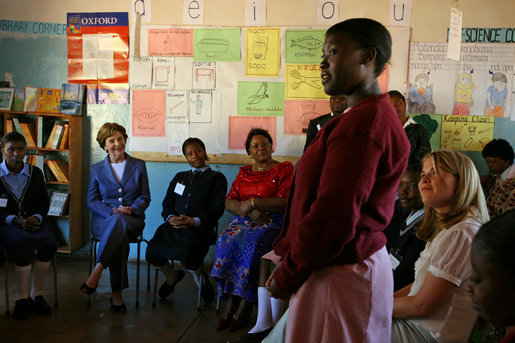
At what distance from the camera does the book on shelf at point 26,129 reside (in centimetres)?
467

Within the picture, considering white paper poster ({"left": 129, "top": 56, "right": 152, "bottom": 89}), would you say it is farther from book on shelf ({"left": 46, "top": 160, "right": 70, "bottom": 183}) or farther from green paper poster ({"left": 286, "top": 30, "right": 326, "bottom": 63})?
green paper poster ({"left": 286, "top": 30, "right": 326, "bottom": 63})

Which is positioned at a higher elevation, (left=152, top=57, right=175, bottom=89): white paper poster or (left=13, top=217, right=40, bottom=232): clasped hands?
(left=152, top=57, right=175, bottom=89): white paper poster

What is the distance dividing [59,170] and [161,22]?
1853 mm

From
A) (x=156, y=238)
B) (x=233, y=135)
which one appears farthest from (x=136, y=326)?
(x=233, y=135)

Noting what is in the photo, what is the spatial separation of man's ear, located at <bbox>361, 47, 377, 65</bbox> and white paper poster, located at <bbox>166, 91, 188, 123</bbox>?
360 centimetres

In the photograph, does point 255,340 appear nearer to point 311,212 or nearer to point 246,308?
point 246,308

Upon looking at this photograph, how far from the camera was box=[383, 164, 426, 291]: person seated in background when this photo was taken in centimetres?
203

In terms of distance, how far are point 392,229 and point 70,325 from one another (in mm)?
2234

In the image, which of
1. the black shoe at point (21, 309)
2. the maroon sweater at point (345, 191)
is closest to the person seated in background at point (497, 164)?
the maroon sweater at point (345, 191)

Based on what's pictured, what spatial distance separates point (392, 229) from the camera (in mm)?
2451

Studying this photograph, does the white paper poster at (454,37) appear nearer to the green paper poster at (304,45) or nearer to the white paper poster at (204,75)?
the green paper poster at (304,45)

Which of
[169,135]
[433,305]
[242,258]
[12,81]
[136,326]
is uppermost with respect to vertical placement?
[12,81]

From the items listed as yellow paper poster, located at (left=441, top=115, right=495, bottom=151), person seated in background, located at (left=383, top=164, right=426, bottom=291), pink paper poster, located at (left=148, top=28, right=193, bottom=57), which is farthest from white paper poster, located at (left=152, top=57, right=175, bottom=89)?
person seated in background, located at (left=383, top=164, right=426, bottom=291)

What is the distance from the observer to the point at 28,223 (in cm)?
335
